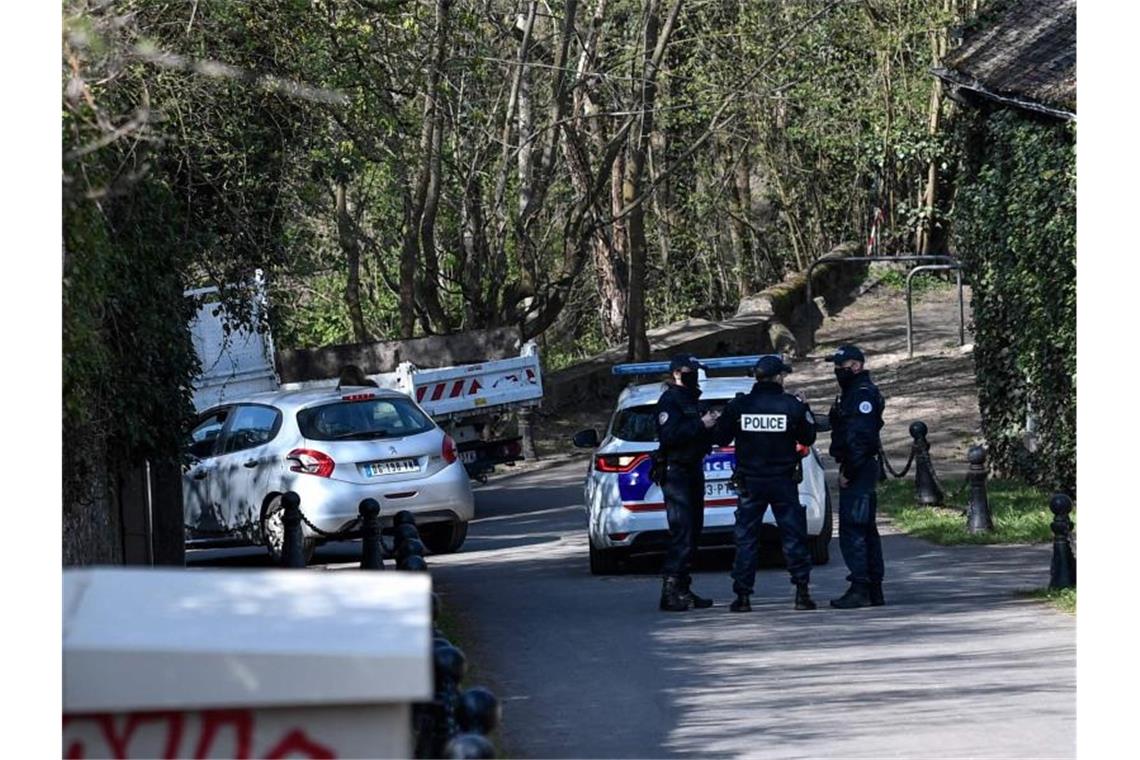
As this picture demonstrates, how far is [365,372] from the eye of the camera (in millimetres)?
22375

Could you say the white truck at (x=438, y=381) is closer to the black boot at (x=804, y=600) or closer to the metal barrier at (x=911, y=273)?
the metal barrier at (x=911, y=273)

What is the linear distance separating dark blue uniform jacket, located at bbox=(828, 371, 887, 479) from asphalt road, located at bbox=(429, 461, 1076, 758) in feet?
3.42

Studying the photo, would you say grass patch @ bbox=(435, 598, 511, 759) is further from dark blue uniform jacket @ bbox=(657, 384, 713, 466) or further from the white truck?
the white truck

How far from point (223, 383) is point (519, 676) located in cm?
1220

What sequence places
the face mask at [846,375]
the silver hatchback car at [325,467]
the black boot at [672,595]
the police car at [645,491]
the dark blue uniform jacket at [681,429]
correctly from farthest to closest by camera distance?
1. the silver hatchback car at [325,467]
2. the police car at [645,491]
3. the dark blue uniform jacket at [681,429]
4. the face mask at [846,375]
5. the black boot at [672,595]

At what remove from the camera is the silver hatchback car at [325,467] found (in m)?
16.2

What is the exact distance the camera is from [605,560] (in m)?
15.1

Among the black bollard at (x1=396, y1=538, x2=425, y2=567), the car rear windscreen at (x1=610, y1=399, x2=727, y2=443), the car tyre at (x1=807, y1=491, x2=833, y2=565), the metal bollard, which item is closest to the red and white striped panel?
the car rear windscreen at (x1=610, y1=399, x2=727, y2=443)

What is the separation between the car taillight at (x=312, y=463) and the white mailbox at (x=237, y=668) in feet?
39.9

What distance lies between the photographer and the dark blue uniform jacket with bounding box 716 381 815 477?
1274 centimetres

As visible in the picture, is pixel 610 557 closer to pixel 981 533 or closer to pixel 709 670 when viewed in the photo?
A: pixel 981 533

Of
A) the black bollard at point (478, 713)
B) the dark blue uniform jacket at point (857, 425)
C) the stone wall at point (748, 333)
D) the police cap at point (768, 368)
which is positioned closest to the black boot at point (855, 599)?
the dark blue uniform jacket at point (857, 425)

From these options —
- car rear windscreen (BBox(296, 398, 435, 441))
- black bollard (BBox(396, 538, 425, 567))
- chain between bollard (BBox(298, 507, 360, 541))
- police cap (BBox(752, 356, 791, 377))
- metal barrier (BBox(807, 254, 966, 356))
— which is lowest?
chain between bollard (BBox(298, 507, 360, 541))
